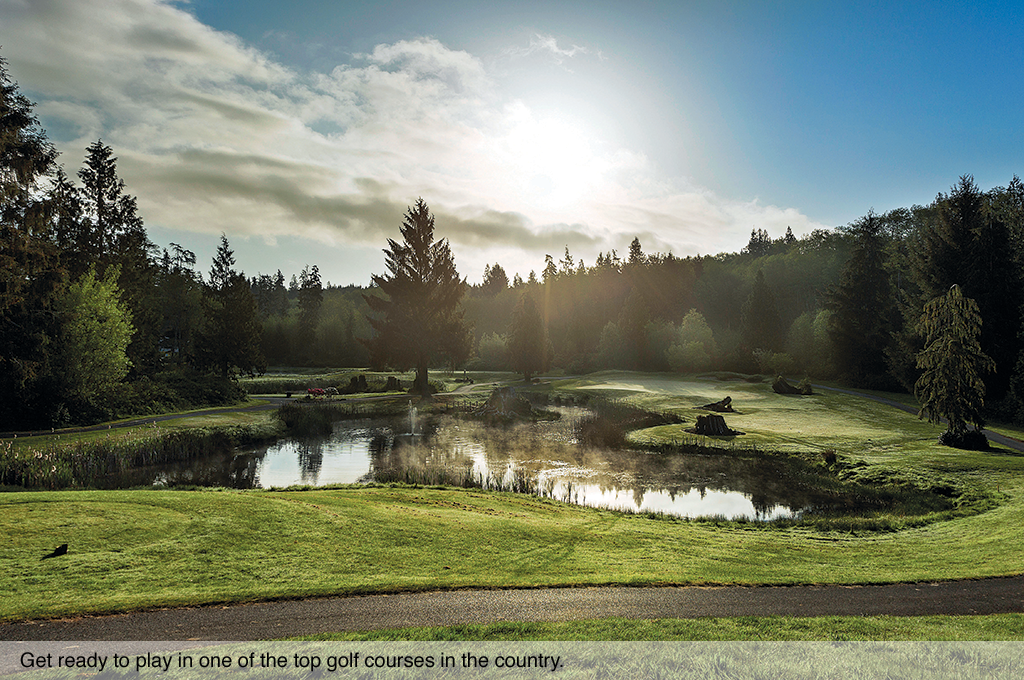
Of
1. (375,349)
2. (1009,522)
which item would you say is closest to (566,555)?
(1009,522)

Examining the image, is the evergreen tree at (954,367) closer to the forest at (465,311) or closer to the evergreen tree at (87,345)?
the forest at (465,311)

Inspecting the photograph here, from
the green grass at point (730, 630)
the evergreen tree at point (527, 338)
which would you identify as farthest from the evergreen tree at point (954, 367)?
the evergreen tree at point (527, 338)

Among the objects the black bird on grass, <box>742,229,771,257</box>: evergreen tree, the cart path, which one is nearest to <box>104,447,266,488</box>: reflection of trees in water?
the black bird on grass

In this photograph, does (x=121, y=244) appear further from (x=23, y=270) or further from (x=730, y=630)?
(x=730, y=630)

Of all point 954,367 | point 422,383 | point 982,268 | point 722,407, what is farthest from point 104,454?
point 982,268

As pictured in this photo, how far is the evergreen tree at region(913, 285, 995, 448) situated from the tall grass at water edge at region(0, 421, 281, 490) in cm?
3853

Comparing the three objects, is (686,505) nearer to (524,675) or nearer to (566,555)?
(566,555)

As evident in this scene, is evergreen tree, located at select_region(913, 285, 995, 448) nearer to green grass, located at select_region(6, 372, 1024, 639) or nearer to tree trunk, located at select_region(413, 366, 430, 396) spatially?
green grass, located at select_region(6, 372, 1024, 639)

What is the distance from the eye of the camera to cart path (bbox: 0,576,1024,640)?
7.96 metres

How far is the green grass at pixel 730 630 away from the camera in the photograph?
306 inches

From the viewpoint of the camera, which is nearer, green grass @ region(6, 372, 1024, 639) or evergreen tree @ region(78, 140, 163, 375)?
green grass @ region(6, 372, 1024, 639)

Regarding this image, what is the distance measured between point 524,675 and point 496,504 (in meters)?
12.3

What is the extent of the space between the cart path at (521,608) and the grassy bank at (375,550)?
1.43ft

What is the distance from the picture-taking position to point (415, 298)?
57062 millimetres
